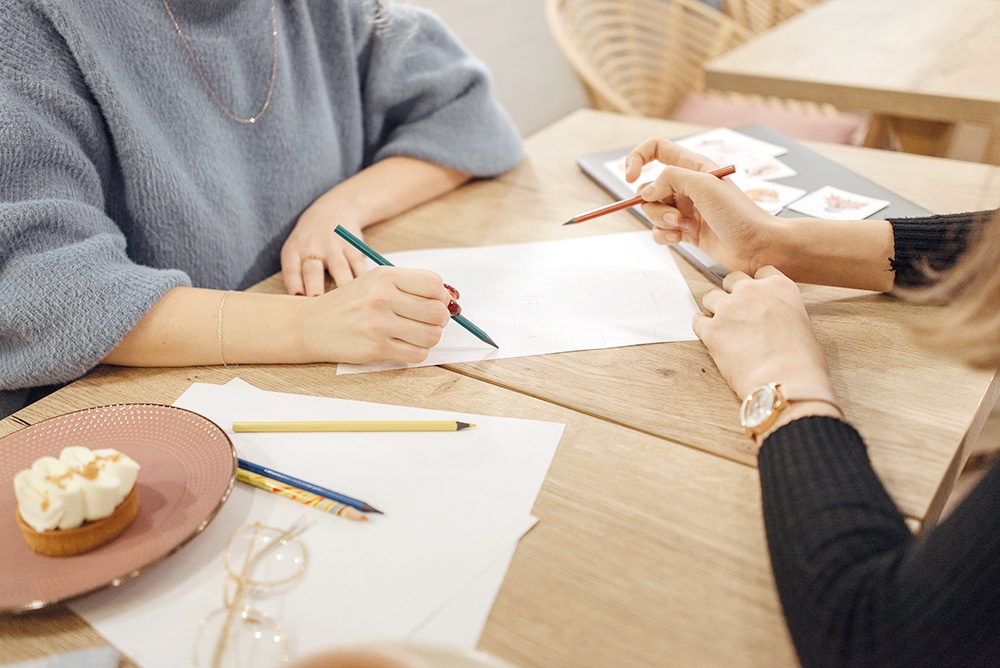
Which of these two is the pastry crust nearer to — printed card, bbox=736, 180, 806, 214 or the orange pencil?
the orange pencil

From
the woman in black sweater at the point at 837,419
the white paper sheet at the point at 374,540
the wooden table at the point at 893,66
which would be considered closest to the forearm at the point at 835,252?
the woman in black sweater at the point at 837,419

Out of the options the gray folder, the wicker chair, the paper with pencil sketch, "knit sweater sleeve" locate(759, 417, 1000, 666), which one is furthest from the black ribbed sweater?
the wicker chair

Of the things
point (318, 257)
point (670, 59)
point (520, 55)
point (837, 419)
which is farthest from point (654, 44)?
point (837, 419)

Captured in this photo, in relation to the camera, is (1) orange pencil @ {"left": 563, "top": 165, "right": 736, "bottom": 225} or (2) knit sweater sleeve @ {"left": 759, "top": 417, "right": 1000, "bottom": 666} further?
(1) orange pencil @ {"left": 563, "top": 165, "right": 736, "bottom": 225}

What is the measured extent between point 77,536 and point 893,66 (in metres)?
1.73

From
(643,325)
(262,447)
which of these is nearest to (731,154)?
(643,325)

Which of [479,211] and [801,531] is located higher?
[801,531]

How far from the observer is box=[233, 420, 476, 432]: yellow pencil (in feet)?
2.34

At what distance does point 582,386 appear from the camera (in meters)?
0.77

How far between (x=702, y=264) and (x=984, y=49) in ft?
4.08

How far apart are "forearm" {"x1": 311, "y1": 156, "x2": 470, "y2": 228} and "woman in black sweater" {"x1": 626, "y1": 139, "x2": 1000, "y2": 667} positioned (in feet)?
1.10

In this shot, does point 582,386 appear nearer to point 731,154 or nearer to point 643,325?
point 643,325

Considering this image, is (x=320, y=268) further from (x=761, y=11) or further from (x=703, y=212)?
(x=761, y=11)

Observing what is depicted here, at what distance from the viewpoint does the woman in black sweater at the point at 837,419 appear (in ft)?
1.60
